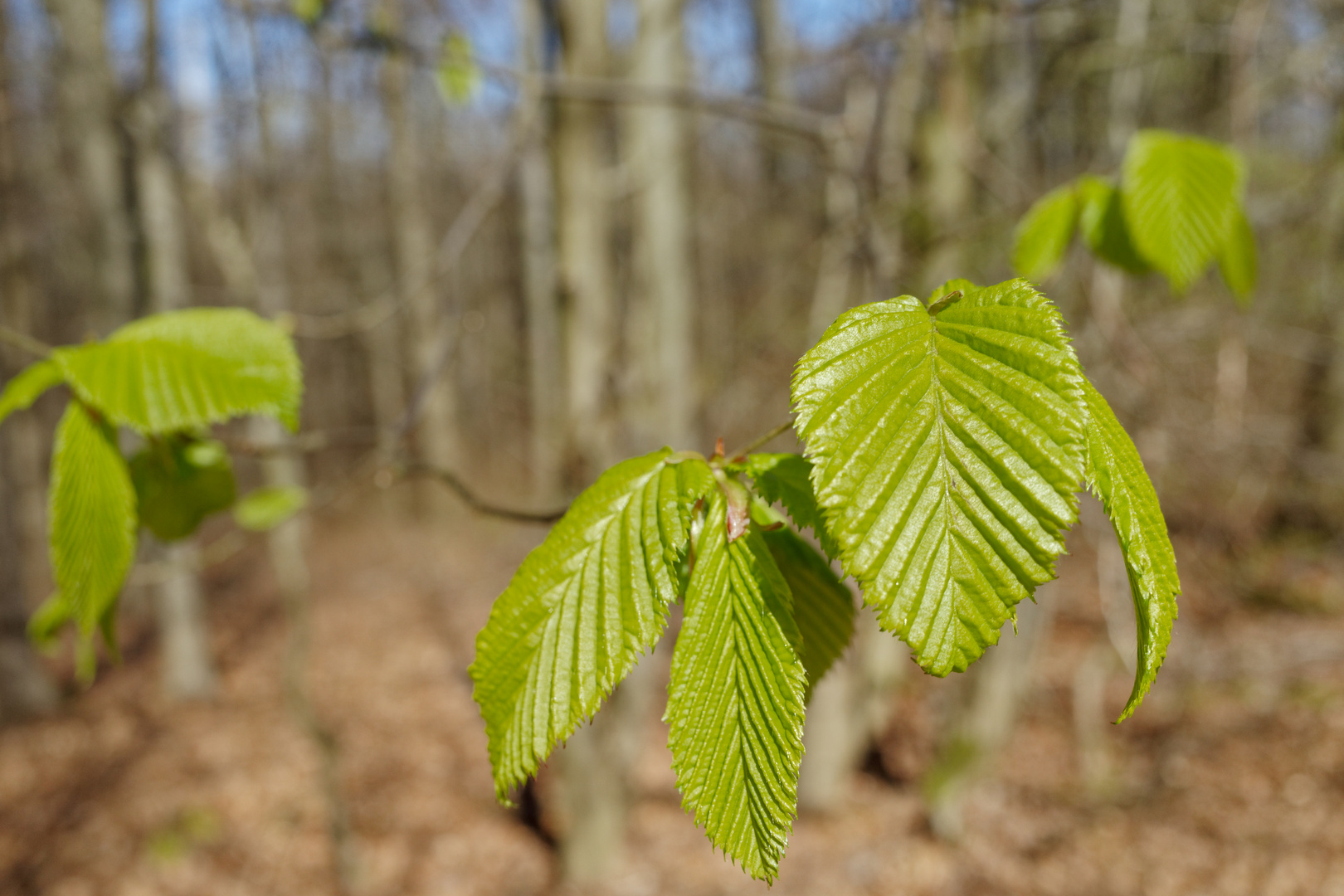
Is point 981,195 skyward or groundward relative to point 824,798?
skyward

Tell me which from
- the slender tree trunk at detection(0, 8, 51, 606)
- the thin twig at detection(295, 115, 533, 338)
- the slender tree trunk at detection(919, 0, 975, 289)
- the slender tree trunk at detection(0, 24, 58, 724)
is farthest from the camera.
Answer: the slender tree trunk at detection(0, 8, 51, 606)

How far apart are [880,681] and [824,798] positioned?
0.82m

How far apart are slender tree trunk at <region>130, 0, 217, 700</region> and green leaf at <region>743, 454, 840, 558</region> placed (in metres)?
1.51

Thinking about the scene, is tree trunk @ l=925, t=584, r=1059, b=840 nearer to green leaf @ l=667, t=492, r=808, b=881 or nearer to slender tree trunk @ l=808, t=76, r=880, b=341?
slender tree trunk @ l=808, t=76, r=880, b=341

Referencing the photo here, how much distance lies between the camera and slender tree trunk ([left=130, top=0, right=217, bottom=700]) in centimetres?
237

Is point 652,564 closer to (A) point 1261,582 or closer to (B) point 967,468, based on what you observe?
(B) point 967,468

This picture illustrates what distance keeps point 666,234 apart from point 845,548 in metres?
4.37

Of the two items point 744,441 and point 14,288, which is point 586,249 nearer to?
point 744,441

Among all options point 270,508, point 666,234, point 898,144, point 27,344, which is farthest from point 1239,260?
point 666,234

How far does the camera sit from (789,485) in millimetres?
711

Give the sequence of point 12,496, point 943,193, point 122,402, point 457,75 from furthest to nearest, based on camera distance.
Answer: point 12,496 < point 943,193 < point 457,75 < point 122,402

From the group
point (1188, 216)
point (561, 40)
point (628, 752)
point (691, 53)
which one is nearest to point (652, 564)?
point (1188, 216)

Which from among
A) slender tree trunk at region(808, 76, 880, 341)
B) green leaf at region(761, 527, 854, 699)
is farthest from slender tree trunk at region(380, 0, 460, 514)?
green leaf at region(761, 527, 854, 699)

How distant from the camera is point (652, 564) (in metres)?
0.60
